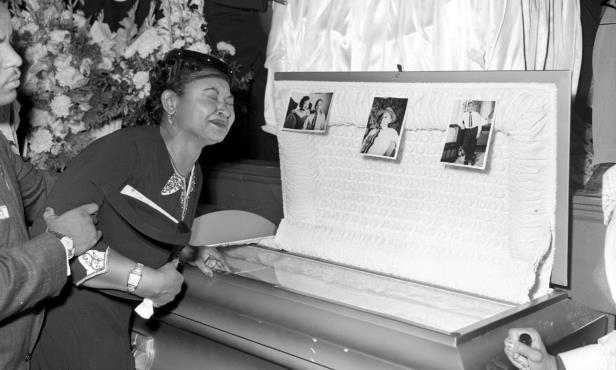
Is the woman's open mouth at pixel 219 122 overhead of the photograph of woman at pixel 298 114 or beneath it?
beneath

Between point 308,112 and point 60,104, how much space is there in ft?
2.78

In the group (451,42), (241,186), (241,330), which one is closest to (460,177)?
(451,42)

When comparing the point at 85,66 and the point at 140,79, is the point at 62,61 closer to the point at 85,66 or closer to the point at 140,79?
the point at 85,66

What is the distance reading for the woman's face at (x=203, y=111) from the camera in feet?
4.88

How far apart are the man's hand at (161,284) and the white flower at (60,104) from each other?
2.75ft

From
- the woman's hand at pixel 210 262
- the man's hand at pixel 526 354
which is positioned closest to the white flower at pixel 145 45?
the woman's hand at pixel 210 262

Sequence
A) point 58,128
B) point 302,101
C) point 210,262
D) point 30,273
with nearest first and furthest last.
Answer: point 30,273 → point 210,262 → point 302,101 → point 58,128

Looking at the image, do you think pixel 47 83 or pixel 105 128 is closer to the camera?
pixel 47 83

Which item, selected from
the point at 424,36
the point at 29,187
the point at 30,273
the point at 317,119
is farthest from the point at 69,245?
the point at 424,36

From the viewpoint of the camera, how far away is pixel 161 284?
1.38 metres

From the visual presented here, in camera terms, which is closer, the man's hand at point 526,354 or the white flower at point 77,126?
the man's hand at point 526,354

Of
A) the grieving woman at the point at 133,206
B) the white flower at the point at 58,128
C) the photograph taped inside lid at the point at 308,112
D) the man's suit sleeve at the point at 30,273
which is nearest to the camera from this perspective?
the man's suit sleeve at the point at 30,273

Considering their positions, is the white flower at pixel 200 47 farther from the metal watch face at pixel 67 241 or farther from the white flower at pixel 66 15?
the metal watch face at pixel 67 241

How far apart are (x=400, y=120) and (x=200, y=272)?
61 cm
